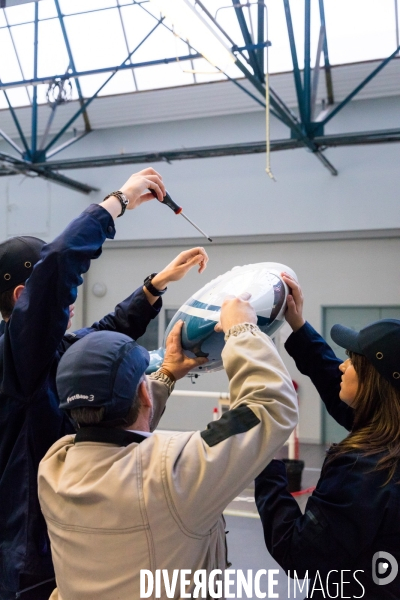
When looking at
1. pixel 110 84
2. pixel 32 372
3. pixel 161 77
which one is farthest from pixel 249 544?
pixel 110 84

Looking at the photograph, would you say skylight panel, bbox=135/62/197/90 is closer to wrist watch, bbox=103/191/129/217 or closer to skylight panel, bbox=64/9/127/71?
skylight panel, bbox=64/9/127/71

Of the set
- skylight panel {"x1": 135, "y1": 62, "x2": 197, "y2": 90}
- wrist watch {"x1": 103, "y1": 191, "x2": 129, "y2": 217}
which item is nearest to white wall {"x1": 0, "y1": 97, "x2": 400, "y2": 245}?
skylight panel {"x1": 135, "y1": 62, "x2": 197, "y2": 90}

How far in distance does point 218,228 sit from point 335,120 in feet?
7.14

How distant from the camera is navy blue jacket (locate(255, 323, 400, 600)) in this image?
125 cm

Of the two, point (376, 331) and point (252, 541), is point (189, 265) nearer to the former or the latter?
point (376, 331)

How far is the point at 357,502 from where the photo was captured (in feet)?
4.11

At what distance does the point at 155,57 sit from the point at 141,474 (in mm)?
7556

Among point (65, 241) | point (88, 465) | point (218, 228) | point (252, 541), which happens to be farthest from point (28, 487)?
point (218, 228)

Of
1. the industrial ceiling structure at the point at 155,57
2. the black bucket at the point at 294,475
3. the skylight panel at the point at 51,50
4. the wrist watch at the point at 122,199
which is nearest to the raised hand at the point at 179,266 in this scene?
→ the wrist watch at the point at 122,199

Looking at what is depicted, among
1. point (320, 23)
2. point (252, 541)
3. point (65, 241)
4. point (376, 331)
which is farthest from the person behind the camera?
point (320, 23)

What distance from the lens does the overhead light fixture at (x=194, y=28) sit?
3.29 metres

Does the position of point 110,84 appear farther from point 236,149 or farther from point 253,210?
point 253,210

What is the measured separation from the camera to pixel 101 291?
9180 millimetres

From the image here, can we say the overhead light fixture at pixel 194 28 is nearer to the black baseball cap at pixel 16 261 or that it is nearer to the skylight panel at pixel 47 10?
the black baseball cap at pixel 16 261
